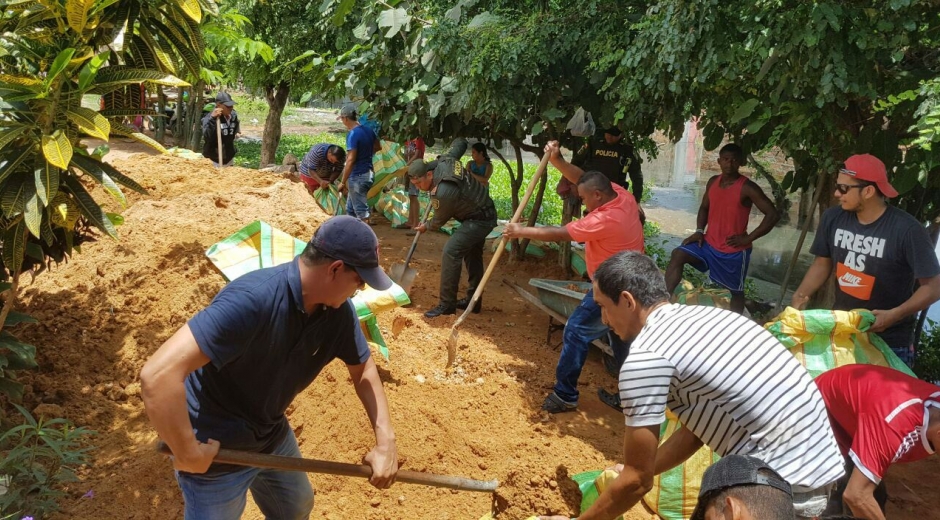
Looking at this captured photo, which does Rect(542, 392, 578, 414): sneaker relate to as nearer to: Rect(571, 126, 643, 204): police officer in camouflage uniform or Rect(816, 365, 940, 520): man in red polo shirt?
Rect(816, 365, 940, 520): man in red polo shirt

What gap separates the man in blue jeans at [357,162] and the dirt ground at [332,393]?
5.11 feet

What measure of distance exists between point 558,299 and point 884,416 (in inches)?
130

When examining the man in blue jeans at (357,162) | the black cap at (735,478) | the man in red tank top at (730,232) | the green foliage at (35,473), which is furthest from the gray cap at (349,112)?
the black cap at (735,478)

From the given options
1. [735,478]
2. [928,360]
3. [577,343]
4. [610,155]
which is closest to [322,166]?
[610,155]

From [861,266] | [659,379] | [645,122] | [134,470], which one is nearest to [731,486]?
[659,379]

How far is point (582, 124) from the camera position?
5.83 m

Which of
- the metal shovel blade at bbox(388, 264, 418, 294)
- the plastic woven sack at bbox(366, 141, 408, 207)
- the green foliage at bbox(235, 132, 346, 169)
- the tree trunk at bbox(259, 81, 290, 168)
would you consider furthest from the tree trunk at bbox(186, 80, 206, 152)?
the metal shovel blade at bbox(388, 264, 418, 294)

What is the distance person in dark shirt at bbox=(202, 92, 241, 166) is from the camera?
1004 centimetres

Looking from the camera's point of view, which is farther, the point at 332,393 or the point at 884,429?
the point at 332,393

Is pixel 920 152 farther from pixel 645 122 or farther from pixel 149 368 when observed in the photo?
pixel 149 368

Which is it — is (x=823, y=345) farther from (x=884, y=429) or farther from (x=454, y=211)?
(x=454, y=211)

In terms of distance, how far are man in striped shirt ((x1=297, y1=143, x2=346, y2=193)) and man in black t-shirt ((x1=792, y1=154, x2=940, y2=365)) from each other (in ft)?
21.0

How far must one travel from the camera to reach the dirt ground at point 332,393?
3.78 metres

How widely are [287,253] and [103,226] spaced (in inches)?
47.5
